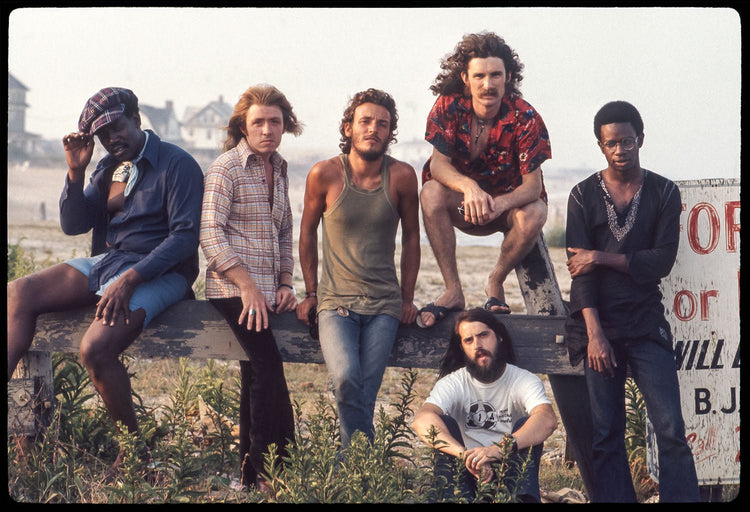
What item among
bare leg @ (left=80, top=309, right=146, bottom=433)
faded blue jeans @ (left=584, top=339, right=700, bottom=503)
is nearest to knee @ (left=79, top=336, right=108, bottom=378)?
bare leg @ (left=80, top=309, right=146, bottom=433)

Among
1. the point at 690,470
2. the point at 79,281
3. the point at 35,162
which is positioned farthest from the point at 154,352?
the point at 35,162

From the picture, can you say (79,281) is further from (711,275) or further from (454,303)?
(711,275)

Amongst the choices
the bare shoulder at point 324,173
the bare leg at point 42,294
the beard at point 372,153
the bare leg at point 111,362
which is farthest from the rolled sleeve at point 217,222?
the bare leg at point 42,294

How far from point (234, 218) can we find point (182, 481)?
1.56 m

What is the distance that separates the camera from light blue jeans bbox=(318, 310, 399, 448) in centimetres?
480

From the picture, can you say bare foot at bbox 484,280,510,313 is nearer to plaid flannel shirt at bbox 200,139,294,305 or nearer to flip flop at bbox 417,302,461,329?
flip flop at bbox 417,302,461,329

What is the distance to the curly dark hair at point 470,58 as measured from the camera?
5352mm

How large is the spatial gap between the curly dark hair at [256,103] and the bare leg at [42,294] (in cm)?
127

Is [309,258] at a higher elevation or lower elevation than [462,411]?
higher

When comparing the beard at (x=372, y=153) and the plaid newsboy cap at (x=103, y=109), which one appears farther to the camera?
the plaid newsboy cap at (x=103, y=109)

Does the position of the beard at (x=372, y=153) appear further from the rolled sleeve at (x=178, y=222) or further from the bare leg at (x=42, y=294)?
the bare leg at (x=42, y=294)

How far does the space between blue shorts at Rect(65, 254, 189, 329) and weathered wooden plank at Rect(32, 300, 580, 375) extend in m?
0.11

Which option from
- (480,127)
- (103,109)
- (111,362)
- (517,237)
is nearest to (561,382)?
(517,237)

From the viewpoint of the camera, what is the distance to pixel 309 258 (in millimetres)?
5191
